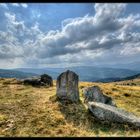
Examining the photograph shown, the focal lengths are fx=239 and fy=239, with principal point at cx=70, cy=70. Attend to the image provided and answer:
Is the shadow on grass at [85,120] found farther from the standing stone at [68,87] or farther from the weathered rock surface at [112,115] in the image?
the standing stone at [68,87]

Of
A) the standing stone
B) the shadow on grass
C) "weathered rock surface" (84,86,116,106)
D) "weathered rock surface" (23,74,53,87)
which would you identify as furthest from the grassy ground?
"weathered rock surface" (23,74,53,87)

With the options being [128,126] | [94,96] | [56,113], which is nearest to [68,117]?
[56,113]

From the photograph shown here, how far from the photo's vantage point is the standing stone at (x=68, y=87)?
2100 centimetres

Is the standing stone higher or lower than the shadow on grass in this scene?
higher

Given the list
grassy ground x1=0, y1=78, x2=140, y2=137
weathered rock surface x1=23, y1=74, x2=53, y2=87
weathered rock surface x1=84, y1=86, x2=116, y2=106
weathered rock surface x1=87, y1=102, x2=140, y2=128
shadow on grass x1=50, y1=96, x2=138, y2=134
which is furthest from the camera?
weathered rock surface x1=23, y1=74, x2=53, y2=87

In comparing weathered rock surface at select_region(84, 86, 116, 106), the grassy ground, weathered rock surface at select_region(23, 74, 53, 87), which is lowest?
the grassy ground

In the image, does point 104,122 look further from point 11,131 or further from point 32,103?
point 32,103

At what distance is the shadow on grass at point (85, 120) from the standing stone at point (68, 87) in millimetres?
1418

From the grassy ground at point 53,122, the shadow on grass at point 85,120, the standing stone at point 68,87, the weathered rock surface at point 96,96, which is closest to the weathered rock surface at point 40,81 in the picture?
the standing stone at point 68,87

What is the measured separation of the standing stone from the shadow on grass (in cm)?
142

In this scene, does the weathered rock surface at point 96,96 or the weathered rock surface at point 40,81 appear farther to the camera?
the weathered rock surface at point 40,81

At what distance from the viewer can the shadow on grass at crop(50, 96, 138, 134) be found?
14.6 m

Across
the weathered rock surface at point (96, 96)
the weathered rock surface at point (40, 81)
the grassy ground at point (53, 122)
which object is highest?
the weathered rock surface at point (40, 81)

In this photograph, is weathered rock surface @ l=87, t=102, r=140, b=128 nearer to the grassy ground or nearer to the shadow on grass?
the shadow on grass
